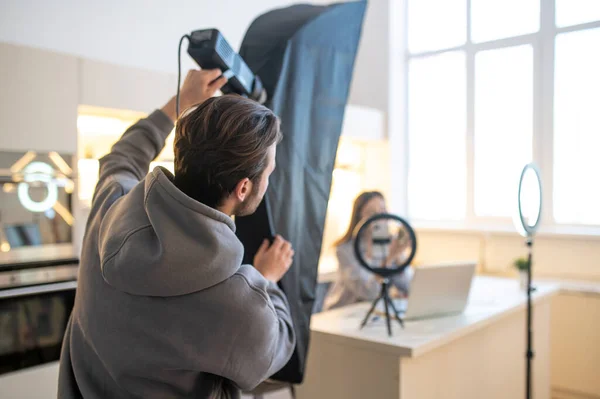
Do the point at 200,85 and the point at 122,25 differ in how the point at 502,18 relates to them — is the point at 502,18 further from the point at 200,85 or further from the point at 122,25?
the point at 200,85

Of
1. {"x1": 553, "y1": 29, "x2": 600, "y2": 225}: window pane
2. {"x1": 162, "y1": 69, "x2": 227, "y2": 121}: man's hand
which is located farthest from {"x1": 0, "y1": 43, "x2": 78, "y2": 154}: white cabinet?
{"x1": 553, "y1": 29, "x2": 600, "y2": 225}: window pane

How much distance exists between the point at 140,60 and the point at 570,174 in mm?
3388

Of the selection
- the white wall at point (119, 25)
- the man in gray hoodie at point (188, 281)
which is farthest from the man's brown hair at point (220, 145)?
the white wall at point (119, 25)

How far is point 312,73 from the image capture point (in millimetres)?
1620

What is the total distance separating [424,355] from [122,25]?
286 centimetres

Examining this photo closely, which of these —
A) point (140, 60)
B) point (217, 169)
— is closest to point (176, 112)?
point (217, 169)

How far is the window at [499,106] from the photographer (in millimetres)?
4348

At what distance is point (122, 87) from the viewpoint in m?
2.90

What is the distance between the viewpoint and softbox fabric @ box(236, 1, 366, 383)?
151 cm

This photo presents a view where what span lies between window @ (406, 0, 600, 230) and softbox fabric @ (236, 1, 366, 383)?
3.27 meters

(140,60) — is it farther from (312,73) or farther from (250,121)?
(250,121)

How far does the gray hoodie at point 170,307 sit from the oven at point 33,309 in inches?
64.8

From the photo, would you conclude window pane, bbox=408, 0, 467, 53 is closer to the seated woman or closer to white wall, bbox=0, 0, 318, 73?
white wall, bbox=0, 0, 318, 73

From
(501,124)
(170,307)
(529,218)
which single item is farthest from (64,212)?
(501,124)
